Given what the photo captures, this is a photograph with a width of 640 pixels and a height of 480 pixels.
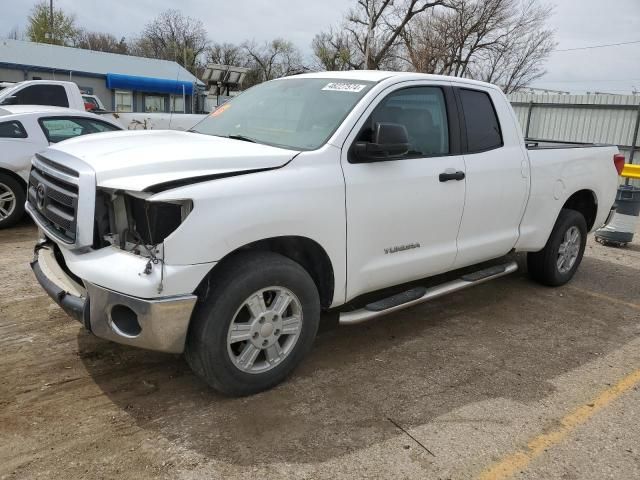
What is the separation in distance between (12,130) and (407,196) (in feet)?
19.5

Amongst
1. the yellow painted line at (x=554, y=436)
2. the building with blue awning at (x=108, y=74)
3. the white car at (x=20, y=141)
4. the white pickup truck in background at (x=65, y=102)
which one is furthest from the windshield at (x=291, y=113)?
the building with blue awning at (x=108, y=74)

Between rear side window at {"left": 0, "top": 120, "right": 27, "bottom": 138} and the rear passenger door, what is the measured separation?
5827 mm

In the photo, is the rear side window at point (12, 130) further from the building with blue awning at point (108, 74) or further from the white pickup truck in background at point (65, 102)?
the building with blue awning at point (108, 74)

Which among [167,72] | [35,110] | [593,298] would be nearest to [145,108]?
[167,72]

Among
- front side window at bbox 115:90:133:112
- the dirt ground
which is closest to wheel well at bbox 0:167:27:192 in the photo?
the dirt ground

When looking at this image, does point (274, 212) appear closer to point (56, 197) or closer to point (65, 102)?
point (56, 197)

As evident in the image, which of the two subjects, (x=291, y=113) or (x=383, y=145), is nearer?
(x=383, y=145)

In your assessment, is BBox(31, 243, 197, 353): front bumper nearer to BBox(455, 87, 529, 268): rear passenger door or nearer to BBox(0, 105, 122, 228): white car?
BBox(455, 87, 529, 268): rear passenger door

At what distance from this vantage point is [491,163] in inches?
181

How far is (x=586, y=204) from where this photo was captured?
6086 mm

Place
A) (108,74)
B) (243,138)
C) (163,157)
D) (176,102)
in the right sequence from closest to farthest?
(163,157) < (243,138) < (108,74) < (176,102)

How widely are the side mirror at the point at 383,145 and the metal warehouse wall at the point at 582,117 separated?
1348cm

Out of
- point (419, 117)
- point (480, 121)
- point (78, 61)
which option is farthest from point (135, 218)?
point (78, 61)

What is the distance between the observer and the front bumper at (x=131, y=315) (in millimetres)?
2797
